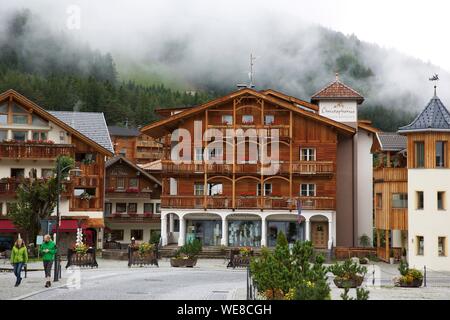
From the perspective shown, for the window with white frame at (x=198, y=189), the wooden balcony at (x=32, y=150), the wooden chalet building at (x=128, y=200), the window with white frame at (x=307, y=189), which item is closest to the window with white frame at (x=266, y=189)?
the window with white frame at (x=307, y=189)

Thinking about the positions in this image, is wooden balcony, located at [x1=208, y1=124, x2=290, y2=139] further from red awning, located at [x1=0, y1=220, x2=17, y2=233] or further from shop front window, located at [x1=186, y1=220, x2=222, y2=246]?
red awning, located at [x1=0, y1=220, x2=17, y2=233]

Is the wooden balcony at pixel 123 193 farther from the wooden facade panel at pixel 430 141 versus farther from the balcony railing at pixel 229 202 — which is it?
the wooden facade panel at pixel 430 141

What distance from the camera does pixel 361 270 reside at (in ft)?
90.0

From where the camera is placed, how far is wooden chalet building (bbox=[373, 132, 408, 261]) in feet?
149

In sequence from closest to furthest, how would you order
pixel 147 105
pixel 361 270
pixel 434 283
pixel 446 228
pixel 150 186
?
1. pixel 361 270
2. pixel 434 283
3. pixel 446 228
4. pixel 150 186
5. pixel 147 105

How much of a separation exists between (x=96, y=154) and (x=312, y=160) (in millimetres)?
15836

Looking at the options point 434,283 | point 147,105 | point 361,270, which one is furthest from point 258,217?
point 147,105

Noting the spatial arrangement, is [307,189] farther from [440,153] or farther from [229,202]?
[440,153]

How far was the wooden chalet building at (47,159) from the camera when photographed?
5406 centimetres

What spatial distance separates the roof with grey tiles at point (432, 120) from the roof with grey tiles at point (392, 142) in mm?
3163

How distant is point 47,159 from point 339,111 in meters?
21.7

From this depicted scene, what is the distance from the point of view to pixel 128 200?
67688mm

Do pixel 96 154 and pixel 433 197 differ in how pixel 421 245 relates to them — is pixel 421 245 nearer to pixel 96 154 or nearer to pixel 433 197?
pixel 433 197

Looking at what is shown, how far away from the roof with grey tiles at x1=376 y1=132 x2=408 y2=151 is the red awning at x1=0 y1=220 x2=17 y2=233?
1009 inches
